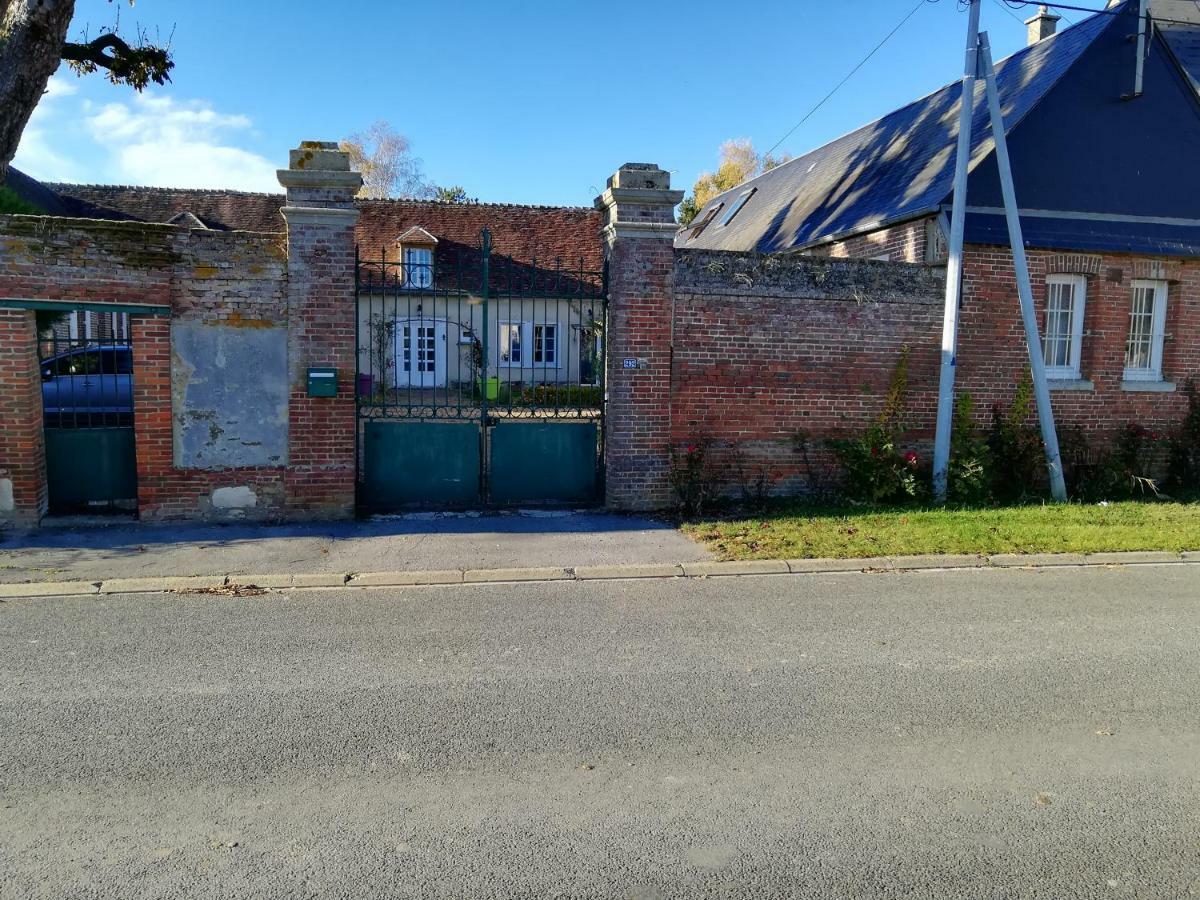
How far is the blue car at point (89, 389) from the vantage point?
9.22 m

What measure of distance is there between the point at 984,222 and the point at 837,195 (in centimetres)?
530

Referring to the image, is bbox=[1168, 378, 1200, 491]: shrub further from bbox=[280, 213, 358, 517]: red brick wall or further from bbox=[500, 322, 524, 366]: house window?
bbox=[280, 213, 358, 517]: red brick wall

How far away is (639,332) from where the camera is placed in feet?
32.2

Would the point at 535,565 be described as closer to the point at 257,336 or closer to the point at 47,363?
the point at 257,336

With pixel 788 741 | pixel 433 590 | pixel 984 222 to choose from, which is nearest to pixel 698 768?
pixel 788 741

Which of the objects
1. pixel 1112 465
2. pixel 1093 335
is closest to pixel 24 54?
pixel 1093 335

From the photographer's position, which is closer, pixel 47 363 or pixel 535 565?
pixel 535 565

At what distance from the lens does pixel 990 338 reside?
11039 mm

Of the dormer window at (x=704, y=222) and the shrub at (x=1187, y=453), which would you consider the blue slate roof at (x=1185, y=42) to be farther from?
the dormer window at (x=704, y=222)

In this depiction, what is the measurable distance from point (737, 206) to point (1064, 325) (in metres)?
13.3

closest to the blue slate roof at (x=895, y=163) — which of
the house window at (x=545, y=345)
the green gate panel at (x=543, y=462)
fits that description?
the house window at (x=545, y=345)

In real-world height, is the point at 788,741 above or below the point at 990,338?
below

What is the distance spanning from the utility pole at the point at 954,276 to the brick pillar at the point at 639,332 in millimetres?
3332

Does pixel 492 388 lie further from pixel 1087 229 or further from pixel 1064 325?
pixel 1087 229
